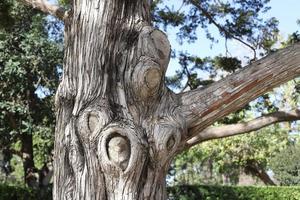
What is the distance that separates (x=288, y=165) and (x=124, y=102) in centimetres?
2003

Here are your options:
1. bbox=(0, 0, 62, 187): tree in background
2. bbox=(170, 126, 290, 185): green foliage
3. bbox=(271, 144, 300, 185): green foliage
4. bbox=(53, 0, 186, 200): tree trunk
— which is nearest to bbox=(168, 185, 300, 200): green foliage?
bbox=(0, 0, 62, 187): tree in background

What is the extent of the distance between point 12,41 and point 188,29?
4711mm

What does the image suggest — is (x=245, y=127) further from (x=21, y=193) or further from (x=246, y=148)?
(x=246, y=148)

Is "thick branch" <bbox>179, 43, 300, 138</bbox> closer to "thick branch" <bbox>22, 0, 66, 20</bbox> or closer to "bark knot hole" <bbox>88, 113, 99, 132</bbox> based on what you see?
"bark knot hole" <bbox>88, 113, 99, 132</bbox>

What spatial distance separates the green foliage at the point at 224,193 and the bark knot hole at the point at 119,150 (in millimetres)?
7954

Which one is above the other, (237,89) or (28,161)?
(28,161)

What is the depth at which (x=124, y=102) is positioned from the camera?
11.2 feet

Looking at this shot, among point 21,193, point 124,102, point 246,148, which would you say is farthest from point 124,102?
→ point 246,148

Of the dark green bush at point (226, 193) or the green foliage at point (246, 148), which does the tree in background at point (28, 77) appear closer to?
the dark green bush at point (226, 193)

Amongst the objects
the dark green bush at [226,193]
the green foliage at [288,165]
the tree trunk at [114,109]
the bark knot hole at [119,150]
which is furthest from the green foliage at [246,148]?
the bark knot hole at [119,150]

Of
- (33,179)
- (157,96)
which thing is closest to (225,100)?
(157,96)

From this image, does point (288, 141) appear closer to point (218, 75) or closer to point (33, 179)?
point (33, 179)

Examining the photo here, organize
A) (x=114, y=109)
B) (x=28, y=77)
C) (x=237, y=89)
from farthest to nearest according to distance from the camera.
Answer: (x=28, y=77) < (x=237, y=89) < (x=114, y=109)

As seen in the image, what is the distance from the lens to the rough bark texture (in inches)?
127
